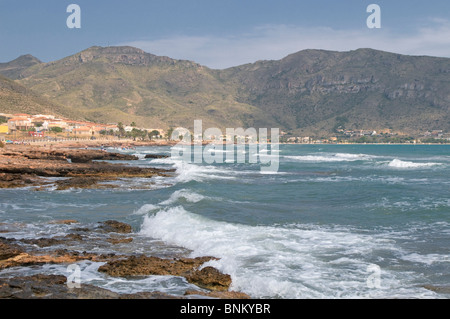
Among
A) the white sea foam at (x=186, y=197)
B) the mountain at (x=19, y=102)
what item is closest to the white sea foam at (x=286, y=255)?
the white sea foam at (x=186, y=197)

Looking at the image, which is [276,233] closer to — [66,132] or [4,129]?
[4,129]

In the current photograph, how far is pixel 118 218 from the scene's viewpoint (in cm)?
1684

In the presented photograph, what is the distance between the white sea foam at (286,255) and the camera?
28.1ft

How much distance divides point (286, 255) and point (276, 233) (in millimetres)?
2597

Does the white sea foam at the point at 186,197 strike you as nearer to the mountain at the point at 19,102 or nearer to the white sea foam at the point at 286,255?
the white sea foam at the point at 286,255

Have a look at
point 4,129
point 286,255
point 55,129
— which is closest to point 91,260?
point 286,255

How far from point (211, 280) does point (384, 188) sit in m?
20.8

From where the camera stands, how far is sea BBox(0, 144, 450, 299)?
895 cm

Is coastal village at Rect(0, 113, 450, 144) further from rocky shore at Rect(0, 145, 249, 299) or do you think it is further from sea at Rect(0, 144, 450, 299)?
rocky shore at Rect(0, 145, 249, 299)

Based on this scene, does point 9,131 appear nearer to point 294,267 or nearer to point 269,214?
point 269,214

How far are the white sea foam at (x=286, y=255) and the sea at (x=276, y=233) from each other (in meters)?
0.02

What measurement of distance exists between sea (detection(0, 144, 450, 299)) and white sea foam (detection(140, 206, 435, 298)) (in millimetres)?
24

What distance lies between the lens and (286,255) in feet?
36.6
